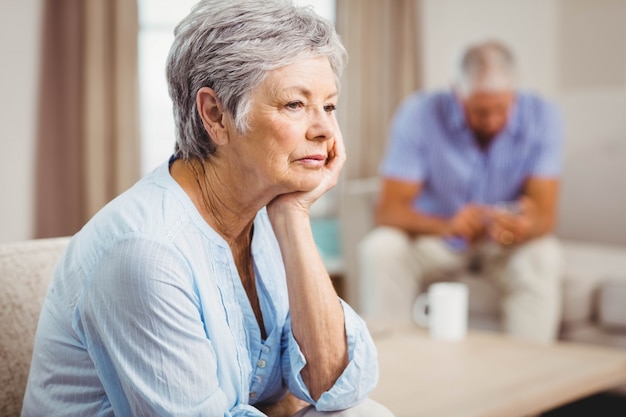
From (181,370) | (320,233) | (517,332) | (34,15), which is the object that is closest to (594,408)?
(517,332)

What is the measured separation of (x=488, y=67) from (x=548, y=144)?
1.31ft

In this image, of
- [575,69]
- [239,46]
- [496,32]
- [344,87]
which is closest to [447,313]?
[239,46]


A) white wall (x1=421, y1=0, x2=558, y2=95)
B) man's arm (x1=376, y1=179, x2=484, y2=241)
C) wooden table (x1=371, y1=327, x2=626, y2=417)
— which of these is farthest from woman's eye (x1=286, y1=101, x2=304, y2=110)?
white wall (x1=421, y1=0, x2=558, y2=95)

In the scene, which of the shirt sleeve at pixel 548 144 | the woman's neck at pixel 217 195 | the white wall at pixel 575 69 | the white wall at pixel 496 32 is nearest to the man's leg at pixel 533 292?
the shirt sleeve at pixel 548 144

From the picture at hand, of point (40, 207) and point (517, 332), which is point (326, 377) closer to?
point (517, 332)

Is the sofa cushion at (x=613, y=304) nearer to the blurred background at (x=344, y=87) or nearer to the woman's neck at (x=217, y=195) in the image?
the blurred background at (x=344, y=87)

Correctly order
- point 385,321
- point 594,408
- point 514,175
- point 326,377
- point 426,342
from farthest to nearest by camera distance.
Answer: point 514,175 < point 594,408 < point 385,321 < point 426,342 < point 326,377

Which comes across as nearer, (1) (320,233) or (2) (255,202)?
(2) (255,202)

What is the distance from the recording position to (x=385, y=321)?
249cm

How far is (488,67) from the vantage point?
346 cm

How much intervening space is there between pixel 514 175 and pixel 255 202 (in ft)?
7.86

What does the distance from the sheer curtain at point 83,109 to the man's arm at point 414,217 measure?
1.06 m

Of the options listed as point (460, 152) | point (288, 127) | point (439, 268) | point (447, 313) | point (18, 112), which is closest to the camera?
point (288, 127)

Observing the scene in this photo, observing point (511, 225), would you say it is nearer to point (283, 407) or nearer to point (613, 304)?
point (613, 304)
